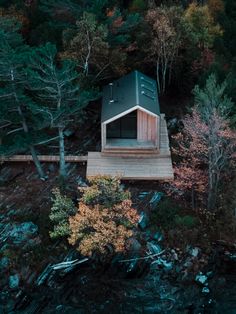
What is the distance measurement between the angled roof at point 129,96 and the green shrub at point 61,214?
5.47 meters

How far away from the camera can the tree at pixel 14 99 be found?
19.2 m

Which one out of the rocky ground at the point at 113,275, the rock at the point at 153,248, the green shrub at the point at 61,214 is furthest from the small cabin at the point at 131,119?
the rock at the point at 153,248

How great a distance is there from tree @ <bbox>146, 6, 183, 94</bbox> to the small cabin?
Answer: 7.88 ft

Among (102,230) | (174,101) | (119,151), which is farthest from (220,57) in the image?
(102,230)

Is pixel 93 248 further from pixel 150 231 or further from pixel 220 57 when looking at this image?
pixel 220 57

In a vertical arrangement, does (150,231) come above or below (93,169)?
below

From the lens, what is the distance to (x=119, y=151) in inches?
924

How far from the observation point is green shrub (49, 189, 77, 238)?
1845 centimetres

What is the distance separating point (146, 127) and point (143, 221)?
582 centimetres

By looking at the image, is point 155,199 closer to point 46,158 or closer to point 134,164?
point 134,164

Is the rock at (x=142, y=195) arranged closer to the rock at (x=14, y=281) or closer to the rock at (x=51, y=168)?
the rock at (x=51, y=168)

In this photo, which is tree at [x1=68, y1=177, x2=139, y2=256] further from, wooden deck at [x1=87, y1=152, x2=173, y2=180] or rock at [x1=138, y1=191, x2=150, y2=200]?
wooden deck at [x1=87, y1=152, x2=173, y2=180]

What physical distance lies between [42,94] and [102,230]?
7.36m

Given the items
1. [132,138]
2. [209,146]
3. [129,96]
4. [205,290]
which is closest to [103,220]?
[205,290]
